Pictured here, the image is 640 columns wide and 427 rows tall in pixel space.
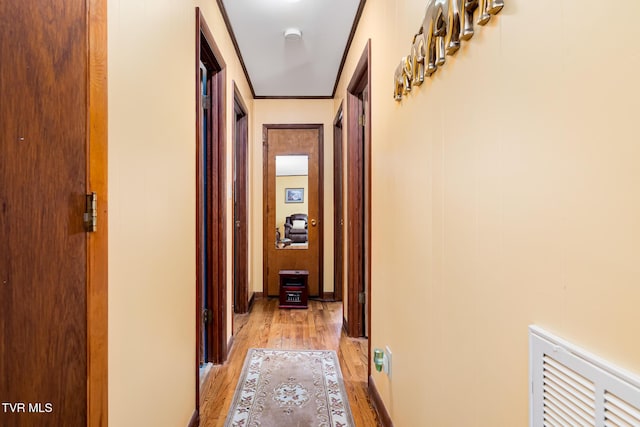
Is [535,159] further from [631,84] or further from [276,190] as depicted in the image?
[276,190]

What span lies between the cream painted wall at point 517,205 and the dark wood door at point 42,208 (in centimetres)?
97

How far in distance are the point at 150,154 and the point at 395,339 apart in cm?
131

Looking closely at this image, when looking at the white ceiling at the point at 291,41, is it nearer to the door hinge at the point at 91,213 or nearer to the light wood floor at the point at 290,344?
the door hinge at the point at 91,213

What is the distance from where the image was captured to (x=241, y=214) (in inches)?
149

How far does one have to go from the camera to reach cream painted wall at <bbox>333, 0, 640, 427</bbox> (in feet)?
1.72

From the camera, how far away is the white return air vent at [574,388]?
497 millimetres

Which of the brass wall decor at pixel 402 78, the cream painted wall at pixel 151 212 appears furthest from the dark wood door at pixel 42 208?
the brass wall decor at pixel 402 78

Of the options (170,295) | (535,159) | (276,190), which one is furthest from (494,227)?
(276,190)

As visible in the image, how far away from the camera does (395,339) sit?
1.69 meters

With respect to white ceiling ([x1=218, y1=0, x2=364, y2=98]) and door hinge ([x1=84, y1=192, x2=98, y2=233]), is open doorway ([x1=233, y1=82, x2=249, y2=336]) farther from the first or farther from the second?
door hinge ([x1=84, y1=192, x2=98, y2=233])

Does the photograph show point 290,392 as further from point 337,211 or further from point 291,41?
point 291,41

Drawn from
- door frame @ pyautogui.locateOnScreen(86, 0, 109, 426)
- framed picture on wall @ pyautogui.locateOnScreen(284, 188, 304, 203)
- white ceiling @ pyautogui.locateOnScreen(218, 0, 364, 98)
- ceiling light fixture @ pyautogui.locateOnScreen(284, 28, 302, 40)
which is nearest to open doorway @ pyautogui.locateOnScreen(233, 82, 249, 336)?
white ceiling @ pyautogui.locateOnScreen(218, 0, 364, 98)

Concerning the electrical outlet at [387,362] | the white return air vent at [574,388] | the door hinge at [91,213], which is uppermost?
the door hinge at [91,213]

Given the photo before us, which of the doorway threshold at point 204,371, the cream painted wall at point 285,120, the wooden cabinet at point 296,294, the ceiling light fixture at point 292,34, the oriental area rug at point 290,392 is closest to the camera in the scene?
the oriental area rug at point 290,392
